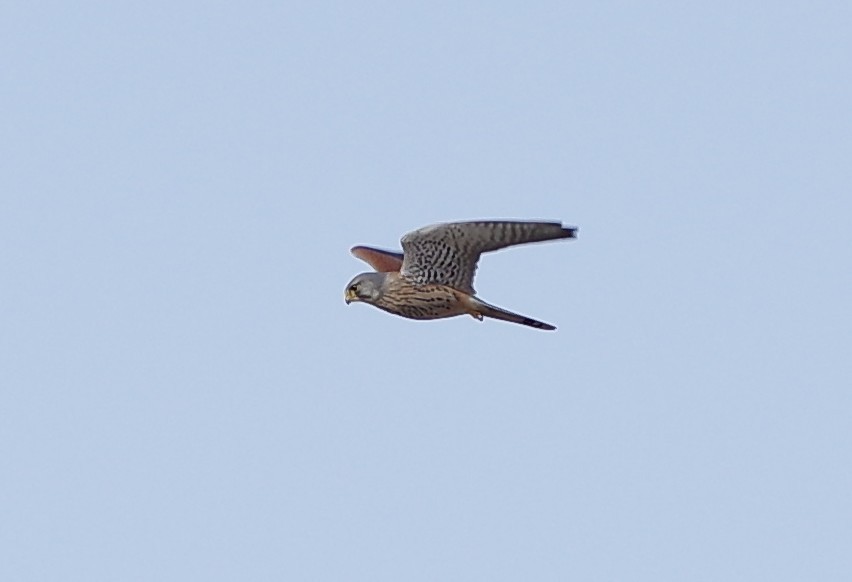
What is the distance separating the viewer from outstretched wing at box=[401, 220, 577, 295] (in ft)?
49.4

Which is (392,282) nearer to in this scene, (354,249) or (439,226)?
(439,226)

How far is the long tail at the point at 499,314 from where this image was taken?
16516 mm

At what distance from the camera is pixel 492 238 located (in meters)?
15.5

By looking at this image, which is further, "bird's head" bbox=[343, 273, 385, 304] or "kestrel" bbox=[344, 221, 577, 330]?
"bird's head" bbox=[343, 273, 385, 304]

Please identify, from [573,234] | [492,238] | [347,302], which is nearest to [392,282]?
[347,302]

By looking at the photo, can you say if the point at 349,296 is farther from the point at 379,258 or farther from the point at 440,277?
the point at 379,258

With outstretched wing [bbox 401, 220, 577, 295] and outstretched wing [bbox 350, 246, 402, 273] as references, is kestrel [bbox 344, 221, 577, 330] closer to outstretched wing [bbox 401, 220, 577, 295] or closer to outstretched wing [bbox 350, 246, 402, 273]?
outstretched wing [bbox 401, 220, 577, 295]

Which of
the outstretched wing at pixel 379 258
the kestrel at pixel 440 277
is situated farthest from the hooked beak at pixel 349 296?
the outstretched wing at pixel 379 258

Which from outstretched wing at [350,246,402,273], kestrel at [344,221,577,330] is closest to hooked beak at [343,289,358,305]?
kestrel at [344,221,577,330]

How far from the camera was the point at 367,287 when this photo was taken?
16.9 metres

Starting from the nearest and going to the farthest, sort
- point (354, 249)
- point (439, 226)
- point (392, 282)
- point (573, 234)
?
point (573, 234)
point (439, 226)
point (392, 282)
point (354, 249)

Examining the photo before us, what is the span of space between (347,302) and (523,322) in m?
1.92

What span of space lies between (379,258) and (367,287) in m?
2.64

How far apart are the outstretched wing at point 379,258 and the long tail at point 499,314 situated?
2318 millimetres
